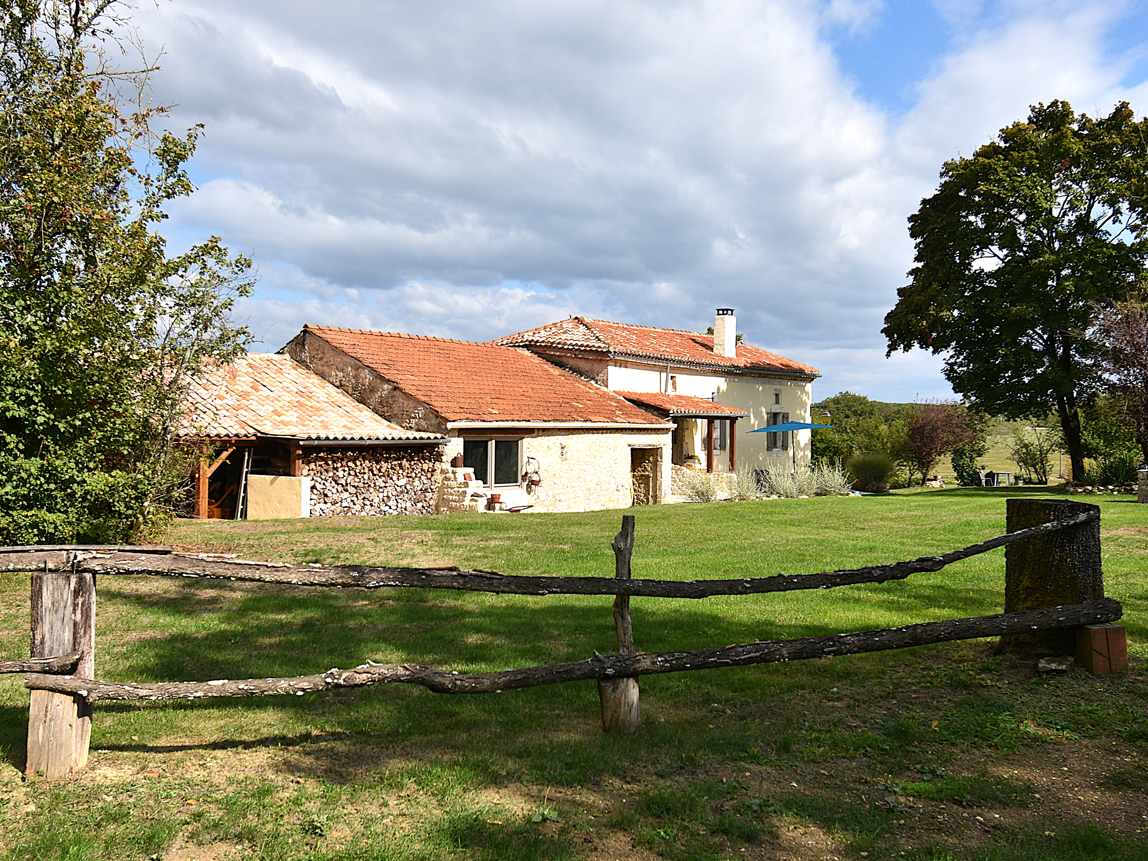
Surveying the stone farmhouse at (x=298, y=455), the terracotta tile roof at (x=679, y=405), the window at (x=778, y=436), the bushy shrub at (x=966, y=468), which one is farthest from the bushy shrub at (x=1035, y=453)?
the stone farmhouse at (x=298, y=455)

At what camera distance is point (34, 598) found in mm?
3936

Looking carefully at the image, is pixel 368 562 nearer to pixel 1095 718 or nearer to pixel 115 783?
pixel 115 783

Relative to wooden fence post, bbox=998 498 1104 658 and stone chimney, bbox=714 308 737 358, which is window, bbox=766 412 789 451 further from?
wooden fence post, bbox=998 498 1104 658

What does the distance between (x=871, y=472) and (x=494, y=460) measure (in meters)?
19.7

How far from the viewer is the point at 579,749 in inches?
174

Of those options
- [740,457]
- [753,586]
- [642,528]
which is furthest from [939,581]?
[740,457]

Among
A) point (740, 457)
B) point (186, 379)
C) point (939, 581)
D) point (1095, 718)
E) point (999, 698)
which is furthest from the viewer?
point (740, 457)

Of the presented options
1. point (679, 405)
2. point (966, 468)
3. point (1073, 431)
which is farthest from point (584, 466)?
point (966, 468)

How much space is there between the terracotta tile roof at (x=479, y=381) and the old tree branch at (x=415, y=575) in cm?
1538

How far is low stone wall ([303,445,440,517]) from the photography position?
58.7 feet

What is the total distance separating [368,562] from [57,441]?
411 cm

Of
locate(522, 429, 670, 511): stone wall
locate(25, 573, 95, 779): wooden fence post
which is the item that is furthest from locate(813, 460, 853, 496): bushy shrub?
locate(25, 573, 95, 779): wooden fence post

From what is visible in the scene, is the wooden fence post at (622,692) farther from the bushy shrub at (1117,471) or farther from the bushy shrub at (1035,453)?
the bushy shrub at (1035,453)

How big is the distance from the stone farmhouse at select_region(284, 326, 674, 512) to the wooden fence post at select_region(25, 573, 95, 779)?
15.2 m
